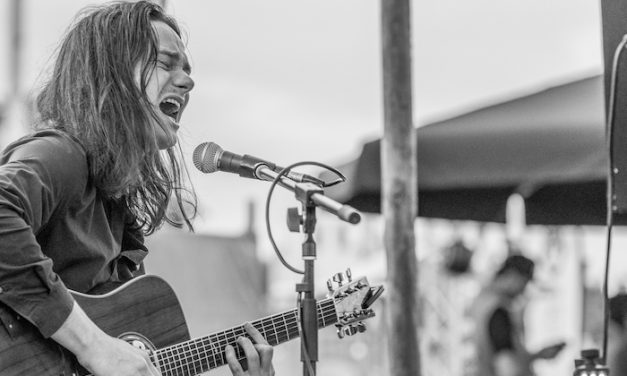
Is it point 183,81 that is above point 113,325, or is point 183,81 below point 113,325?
above

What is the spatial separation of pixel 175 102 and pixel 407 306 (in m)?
2.31

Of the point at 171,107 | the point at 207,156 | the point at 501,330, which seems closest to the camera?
the point at 207,156

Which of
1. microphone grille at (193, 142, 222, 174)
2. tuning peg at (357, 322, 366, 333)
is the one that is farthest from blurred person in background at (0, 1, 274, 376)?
tuning peg at (357, 322, 366, 333)

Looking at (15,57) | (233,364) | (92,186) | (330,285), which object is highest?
(15,57)

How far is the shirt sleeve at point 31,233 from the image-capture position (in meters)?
2.51

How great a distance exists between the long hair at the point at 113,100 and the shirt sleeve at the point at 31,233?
19cm

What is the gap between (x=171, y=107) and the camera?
3.10 m

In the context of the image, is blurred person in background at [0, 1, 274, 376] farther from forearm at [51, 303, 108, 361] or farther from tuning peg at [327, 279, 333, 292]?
tuning peg at [327, 279, 333, 292]

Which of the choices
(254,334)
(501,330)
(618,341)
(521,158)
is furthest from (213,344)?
(618,341)

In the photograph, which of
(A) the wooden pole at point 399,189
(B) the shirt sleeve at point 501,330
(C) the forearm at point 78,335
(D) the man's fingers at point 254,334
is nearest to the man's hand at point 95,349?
(C) the forearm at point 78,335

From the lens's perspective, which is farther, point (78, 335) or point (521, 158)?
point (521, 158)

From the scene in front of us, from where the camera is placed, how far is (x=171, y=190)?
3230mm

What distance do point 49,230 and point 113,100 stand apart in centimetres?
44

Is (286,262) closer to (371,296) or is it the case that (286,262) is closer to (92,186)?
(371,296)
